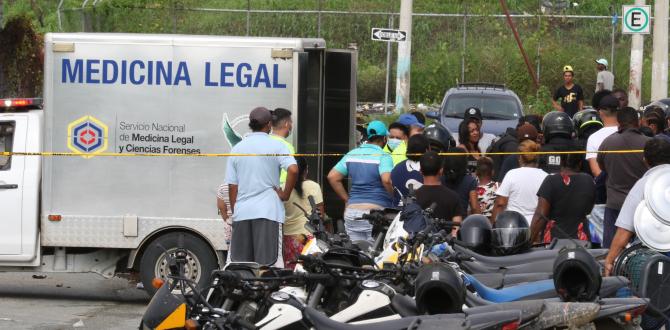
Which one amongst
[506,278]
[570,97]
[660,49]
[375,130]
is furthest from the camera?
[570,97]

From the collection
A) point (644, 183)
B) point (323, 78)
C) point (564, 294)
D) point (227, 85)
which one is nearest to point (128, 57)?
point (227, 85)

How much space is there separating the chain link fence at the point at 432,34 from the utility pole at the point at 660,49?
879 centimetres

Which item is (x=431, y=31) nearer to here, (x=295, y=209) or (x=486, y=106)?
(x=486, y=106)

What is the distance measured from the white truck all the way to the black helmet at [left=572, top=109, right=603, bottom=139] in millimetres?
3146

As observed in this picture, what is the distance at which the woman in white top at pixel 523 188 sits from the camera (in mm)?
10898

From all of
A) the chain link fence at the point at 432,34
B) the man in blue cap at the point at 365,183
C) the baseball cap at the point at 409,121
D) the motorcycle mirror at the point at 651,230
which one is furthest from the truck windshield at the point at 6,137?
the chain link fence at the point at 432,34

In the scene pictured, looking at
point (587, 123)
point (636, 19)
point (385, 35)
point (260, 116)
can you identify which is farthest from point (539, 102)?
point (260, 116)

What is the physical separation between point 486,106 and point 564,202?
12330mm

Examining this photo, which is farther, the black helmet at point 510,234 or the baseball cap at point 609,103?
the baseball cap at point 609,103

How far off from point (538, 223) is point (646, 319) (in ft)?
6.69

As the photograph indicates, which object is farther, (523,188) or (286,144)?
(286,144)

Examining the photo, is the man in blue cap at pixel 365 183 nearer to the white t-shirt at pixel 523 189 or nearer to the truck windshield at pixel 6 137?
the white t-shirt at pixel 523 189

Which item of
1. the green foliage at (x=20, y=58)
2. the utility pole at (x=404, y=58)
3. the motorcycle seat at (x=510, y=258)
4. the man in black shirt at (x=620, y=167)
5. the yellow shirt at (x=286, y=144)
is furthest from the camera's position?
the utility pole at (x=404, y=58)

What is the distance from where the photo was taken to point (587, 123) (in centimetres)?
1318
